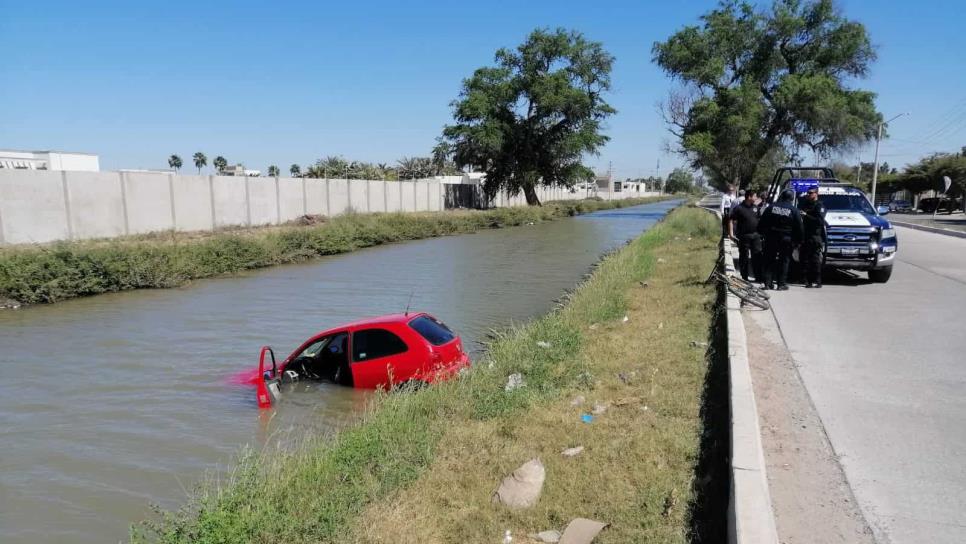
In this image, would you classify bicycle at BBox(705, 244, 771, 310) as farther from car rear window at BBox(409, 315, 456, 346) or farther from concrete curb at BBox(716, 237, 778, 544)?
car rear window at BBox(409, 315, 456, 346)

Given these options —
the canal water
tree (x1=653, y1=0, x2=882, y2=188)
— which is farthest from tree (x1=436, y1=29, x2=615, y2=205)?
the canal water

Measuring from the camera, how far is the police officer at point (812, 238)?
1185cm

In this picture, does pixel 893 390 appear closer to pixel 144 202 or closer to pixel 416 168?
pixel 144 202

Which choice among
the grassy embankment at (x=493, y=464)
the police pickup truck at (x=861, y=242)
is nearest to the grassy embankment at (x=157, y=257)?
the grassy embankment at (x=493, y=464)

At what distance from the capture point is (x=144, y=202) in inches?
1090

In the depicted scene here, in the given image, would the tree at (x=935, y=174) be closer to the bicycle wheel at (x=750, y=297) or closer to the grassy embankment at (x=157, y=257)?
the grassy embankment at (x=157, y=257)

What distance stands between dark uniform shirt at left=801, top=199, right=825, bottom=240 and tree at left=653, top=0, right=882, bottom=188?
3198 cm

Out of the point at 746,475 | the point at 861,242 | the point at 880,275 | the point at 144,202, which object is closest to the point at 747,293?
the point at 861,242

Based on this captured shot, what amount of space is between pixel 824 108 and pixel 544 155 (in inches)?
1071

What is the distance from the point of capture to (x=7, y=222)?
71.5ft

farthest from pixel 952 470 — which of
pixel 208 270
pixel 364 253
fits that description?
pixel 364 253

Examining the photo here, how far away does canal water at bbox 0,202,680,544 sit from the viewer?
656 cm

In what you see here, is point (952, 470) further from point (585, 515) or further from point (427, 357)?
point (427, 357)

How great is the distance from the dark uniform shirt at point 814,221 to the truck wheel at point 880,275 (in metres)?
1.77
